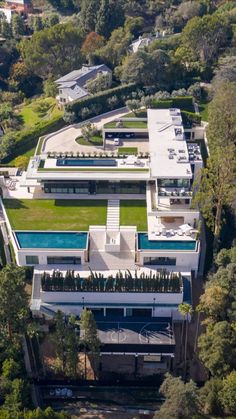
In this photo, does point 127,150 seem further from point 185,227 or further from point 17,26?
point 17,26

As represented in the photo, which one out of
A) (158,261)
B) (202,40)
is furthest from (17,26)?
(158,261)

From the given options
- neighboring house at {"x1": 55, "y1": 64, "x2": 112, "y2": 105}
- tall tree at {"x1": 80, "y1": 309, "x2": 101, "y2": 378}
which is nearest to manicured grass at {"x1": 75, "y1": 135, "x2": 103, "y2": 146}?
neighboring house at {"x1": 55, "y1": 64, "x2": 112, "y2": 105}

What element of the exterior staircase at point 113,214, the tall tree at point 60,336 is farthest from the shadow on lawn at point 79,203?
the tall tree at point 60,336

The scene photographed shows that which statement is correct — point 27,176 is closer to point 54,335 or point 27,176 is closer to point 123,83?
point 54,335

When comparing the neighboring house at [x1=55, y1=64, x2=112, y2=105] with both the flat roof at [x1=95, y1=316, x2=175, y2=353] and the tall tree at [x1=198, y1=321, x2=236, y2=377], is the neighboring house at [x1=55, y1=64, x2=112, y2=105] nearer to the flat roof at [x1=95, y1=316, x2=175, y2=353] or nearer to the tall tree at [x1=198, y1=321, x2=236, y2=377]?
the flat roof at [x1=95, y1=316, x2=175, y2=353]

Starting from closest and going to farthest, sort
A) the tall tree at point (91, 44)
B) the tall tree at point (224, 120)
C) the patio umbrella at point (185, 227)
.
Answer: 1. the patio umbrella at point (185, 227)
2. the tall tree at point (224, 120)
3. the tall tree at point (91, 44)

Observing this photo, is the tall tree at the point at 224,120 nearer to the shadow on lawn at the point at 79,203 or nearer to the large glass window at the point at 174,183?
the large glass window at the point at 174,183
